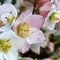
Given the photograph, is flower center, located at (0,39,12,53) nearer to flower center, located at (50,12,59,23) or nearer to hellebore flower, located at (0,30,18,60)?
hellebore flower, located at (0,30,18,60)

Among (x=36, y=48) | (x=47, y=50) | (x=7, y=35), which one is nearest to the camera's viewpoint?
(x=7, y=35)

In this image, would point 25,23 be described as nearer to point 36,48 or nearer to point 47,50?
point 36,48

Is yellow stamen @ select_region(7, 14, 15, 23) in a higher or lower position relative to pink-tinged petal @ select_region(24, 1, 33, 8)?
lower

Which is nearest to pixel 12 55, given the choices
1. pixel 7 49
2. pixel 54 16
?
pixel 7 49

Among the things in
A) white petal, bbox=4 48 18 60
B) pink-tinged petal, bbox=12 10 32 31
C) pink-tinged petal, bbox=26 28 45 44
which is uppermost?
pink-tinged petal, bbox=12 10 32 31

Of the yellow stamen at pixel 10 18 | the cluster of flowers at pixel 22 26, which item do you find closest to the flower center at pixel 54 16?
the cluster of flowers at pixel 22 26

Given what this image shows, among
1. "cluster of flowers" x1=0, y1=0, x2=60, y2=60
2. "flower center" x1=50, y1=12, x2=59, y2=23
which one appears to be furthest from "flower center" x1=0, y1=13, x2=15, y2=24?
"flower center" x1=50, y1=12, x2=59, y2=23

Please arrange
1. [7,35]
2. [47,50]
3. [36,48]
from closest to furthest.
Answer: [7,35] → [36,48] → [47,50]

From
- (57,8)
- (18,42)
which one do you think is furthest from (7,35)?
(57,8)
